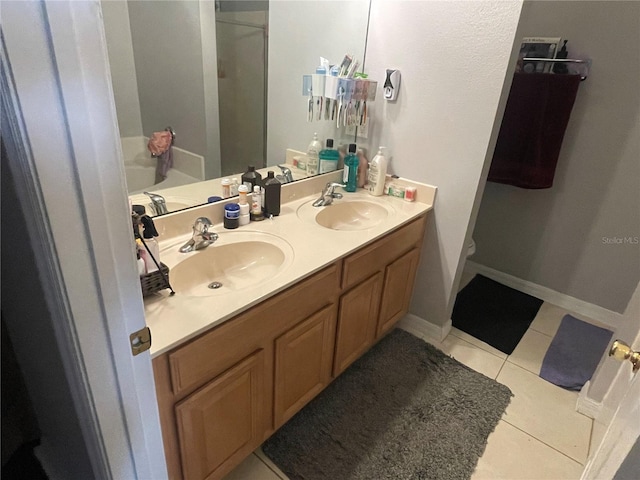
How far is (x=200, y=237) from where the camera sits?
1270 millimetres

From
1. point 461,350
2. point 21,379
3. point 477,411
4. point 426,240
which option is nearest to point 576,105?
point 426,240

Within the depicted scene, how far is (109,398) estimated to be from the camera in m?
0.66

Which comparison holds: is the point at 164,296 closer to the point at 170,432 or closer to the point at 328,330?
the point at 170,432

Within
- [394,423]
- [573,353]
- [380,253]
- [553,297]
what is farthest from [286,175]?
[553,297]

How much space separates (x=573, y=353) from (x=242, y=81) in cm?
223

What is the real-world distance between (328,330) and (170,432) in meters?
0.65

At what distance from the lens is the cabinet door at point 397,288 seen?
1.75 m

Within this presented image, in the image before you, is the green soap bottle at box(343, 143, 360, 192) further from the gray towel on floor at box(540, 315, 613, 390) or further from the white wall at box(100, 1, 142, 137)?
the gray towel on floor at box(540, 315, 613, 390)

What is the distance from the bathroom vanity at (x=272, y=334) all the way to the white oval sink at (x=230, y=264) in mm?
39

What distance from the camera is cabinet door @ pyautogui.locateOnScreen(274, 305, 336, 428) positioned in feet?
4.11

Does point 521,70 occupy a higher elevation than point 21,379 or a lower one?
higher

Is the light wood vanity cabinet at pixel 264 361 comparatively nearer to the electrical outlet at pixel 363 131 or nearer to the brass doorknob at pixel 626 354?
the electrical outlet at pixel 363 131

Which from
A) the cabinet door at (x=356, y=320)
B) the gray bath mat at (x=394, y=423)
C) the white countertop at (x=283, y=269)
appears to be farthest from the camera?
the cabinet door at (x=356, y=320)

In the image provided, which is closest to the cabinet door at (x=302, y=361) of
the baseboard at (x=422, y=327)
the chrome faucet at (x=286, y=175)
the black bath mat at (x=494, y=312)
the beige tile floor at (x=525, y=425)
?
the beige tile floor at (x=525, y=425)
